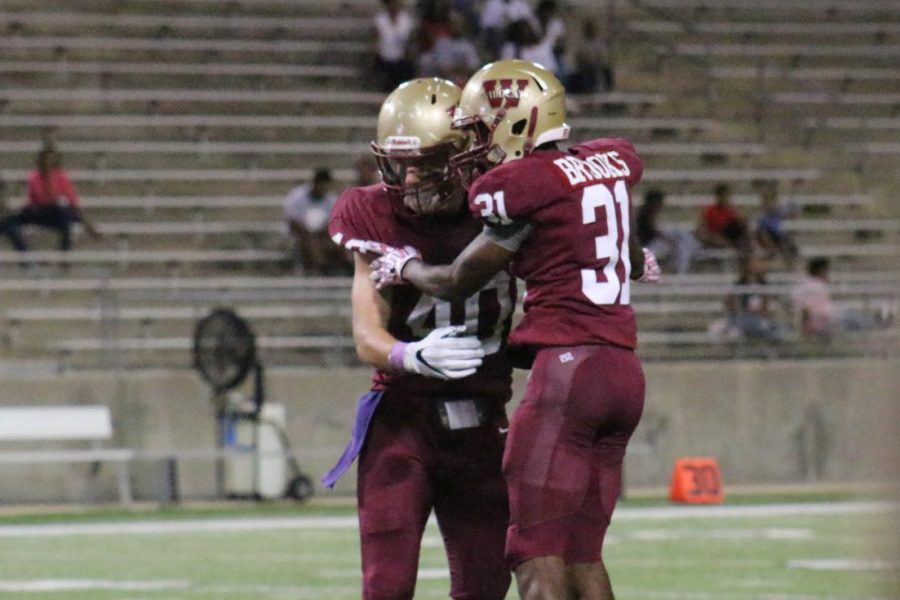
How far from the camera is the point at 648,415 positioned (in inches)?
527

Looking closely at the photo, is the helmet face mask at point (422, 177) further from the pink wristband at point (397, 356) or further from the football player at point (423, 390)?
the pink wristband at point (397, 356)

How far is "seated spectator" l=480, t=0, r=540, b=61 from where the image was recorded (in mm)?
16062

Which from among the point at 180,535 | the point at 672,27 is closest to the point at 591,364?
the point at 180,535

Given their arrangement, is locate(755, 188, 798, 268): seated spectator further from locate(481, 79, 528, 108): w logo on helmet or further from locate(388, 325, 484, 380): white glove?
locate(388, 325, 484, 380): white glove

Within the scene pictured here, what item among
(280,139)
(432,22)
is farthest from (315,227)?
(432,22)

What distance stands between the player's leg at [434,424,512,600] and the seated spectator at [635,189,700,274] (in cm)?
999

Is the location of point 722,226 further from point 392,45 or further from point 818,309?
point 392,45

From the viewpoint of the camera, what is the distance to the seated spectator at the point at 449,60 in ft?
50.0

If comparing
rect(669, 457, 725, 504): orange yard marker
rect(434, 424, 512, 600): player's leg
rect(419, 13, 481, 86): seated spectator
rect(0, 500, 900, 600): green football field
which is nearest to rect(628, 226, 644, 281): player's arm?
rect(434, 424, 512, 600): player's leg

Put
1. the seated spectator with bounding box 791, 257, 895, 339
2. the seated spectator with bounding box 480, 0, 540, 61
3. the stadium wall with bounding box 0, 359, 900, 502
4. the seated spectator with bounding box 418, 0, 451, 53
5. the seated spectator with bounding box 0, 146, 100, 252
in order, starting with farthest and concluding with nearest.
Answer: the seated spectator with bounding box 480, 0, 540, 61
the seated spectator with bounding box 418, 0, 451, 53
the seated spectator with bounding box 791, 257, 895, 339
the seated spectator with bounding box 0, 146, 100, 252
the stadium wall with bounding box 0, 359, 900, 502

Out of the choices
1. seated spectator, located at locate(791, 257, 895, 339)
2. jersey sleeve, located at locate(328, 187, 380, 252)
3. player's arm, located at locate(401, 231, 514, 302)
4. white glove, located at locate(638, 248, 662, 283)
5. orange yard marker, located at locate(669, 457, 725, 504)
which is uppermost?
jersey sleeve, located at locate(328, 187, 380, 252)

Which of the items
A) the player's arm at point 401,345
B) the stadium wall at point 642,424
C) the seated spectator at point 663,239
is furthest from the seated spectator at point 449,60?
the player's arm at point 401,345

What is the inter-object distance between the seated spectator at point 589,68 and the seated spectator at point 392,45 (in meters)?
1.52

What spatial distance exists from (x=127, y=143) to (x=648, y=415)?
467 cm
